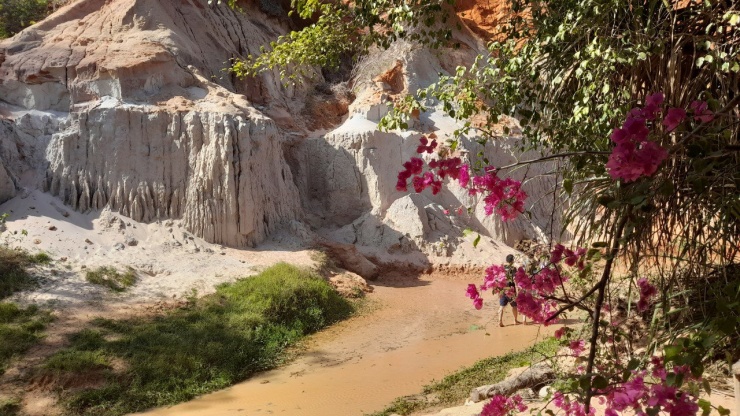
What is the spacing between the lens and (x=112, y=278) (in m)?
10.1

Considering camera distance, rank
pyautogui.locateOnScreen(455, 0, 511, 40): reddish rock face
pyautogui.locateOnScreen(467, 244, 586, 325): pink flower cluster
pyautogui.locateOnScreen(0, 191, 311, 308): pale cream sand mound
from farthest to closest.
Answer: pyautogui.locateOnScreen(455, 0, 511, 40): reddish rock face
pyautogui.locateOnScreen(0, 191, 311, 308): pale cream sand mound
pyautogui.locateOnScreen(467, 244, 586, 325): pink flower cluster

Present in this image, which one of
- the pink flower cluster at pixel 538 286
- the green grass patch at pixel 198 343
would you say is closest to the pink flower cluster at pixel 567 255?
the pink flower cluster at pixel 538 286

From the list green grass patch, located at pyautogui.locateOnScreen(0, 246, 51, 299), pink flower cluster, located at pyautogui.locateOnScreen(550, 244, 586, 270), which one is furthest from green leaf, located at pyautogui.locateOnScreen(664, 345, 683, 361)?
green grass patch, located at pyautogui.locateOnScreen(0, 246, 51, 299)

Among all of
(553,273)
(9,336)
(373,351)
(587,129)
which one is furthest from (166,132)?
(553,273)

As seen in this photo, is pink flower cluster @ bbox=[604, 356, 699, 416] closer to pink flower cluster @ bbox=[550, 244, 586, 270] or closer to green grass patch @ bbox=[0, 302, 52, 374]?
pink flower cluster @ bbox=[550, 244, 586, 270]

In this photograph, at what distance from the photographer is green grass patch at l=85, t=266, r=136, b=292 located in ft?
32.3

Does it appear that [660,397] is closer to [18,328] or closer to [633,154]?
[633,154]

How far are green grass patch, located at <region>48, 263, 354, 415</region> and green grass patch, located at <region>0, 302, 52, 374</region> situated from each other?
48 cm

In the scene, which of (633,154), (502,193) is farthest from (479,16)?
(633,154)

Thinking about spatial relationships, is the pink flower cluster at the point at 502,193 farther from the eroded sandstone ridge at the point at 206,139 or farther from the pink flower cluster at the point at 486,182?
the eroded sandstone ridge at the point at 206,139

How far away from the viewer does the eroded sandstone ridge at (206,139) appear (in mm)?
12141

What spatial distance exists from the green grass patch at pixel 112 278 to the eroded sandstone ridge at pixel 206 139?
1.98 metres

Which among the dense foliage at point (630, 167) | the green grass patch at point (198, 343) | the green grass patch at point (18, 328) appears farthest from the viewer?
the green grass patch at point (18, 328)

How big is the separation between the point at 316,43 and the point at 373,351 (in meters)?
4.97
